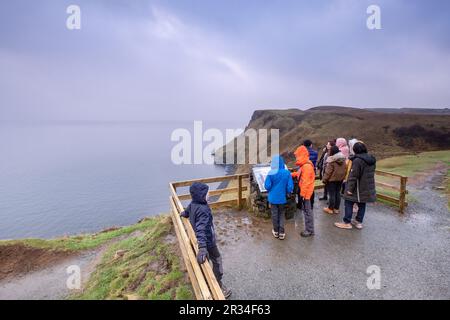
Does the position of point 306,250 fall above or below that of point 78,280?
above

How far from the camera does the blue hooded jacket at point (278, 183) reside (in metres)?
6.02

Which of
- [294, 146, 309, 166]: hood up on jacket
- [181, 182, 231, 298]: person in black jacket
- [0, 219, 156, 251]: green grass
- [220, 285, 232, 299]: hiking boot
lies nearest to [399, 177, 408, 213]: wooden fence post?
[294, 146, 309, 166]: hood up on jacket

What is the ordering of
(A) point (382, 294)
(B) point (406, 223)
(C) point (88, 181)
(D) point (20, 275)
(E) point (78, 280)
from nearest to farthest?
1. (A) point (382, 294)
2. (B) point (406, 223)
3. (E) point (78, 280)
4. (D) point (20, 275)
5. (C) point (88, 181)

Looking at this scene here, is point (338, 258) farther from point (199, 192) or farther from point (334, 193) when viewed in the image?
point (199, 192)

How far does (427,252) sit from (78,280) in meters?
11.5

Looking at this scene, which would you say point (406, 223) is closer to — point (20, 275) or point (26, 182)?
point (20, 275)

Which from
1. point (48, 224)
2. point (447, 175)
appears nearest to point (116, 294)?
point (447, 175)

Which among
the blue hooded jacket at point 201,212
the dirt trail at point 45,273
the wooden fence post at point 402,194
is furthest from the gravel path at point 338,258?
the dirt trail at point 45,273

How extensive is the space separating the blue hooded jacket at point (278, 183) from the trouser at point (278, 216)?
1.03 ft

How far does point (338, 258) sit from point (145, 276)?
499 centimetres

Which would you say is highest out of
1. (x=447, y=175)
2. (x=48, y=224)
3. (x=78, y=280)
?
(x=447, y=175)

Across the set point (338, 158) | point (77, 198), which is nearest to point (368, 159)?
point (338, 158)

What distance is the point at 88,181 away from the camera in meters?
63.1
